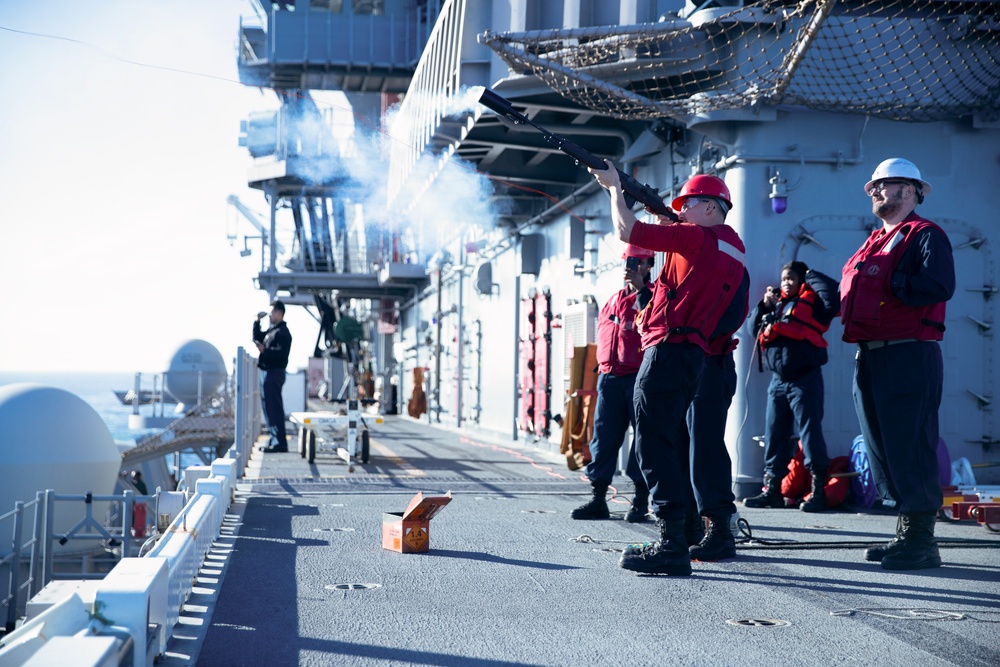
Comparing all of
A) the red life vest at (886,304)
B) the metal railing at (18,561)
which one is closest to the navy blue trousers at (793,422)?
the red life vest at (886,304)

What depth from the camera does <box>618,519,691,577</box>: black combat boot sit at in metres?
4.84

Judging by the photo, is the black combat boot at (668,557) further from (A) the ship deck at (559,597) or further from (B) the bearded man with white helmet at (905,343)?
(B) the bearded man with white helmet at (905,343)

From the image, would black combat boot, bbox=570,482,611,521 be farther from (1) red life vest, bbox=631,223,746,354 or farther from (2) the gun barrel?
(2) the gun barrel

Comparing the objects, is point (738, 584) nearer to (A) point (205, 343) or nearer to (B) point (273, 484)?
(B) point (273, 484)

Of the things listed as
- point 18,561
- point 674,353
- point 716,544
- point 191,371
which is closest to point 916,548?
point 716,544

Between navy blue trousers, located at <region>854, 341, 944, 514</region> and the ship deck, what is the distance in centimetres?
39

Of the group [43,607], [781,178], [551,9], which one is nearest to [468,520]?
[43,607]

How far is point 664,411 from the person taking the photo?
479 cm

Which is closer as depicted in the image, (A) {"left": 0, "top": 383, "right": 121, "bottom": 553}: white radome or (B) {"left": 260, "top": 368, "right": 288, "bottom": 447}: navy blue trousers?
(A) {"left": 0, "top": 383, "right": 121, "bottom": 553}: white radome

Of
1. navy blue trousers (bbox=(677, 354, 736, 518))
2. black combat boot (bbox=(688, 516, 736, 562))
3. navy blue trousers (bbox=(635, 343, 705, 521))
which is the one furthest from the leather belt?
black combat boot (bbox=(688, 516, 736, 562))

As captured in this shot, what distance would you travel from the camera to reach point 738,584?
15.2ft

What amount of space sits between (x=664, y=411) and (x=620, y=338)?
2341mm

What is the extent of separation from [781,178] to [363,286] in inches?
913

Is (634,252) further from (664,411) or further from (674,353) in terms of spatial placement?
(664,411)
